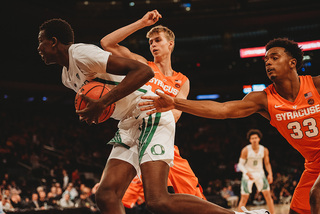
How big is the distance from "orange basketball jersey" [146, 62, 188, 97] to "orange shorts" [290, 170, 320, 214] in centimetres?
177

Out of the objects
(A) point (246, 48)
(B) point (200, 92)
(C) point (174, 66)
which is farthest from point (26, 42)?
(A) point (246, 48)

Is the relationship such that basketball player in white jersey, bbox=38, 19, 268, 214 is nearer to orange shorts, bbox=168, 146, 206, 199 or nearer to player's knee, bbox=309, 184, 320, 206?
player's knee, bbox=309, 184, 320, 206

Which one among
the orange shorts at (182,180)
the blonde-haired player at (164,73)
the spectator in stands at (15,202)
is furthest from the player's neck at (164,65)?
the spectator in stands at (15,202)

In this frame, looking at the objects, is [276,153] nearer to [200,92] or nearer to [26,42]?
[200,92]

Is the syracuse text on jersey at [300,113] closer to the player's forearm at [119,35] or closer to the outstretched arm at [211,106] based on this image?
the outstretched arm at [211,106]

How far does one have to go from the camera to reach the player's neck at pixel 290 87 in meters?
3.46

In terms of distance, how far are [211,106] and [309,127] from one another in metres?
0.95

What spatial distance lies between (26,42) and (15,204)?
37.6 ft

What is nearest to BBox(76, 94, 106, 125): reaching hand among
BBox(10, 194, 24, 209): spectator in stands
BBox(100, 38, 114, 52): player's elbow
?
BBox(100, 38, 114, 52): player's elbow

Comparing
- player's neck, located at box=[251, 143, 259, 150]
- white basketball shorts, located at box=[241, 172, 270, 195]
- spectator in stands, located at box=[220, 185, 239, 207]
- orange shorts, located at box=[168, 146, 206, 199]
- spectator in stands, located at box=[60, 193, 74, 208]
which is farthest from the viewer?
spectator in stands, located at box=[220, 185, 239, 207]

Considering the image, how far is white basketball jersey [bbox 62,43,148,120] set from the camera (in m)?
2.75

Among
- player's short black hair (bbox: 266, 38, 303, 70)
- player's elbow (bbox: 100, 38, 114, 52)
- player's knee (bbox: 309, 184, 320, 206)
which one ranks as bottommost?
player's knee (bbox: 309, 184, 320, 206)

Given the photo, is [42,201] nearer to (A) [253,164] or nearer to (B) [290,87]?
(A) [253,164]

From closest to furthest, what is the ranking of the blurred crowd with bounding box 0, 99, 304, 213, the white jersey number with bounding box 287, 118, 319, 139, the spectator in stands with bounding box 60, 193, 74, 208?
1. the white jersey number with bounding box 287, 118, 319, 139
2. the spectator in stands with bounding box 60, 193, 74, 208
3. the blurred crowd with bounding box 0, 99, 304, 213
